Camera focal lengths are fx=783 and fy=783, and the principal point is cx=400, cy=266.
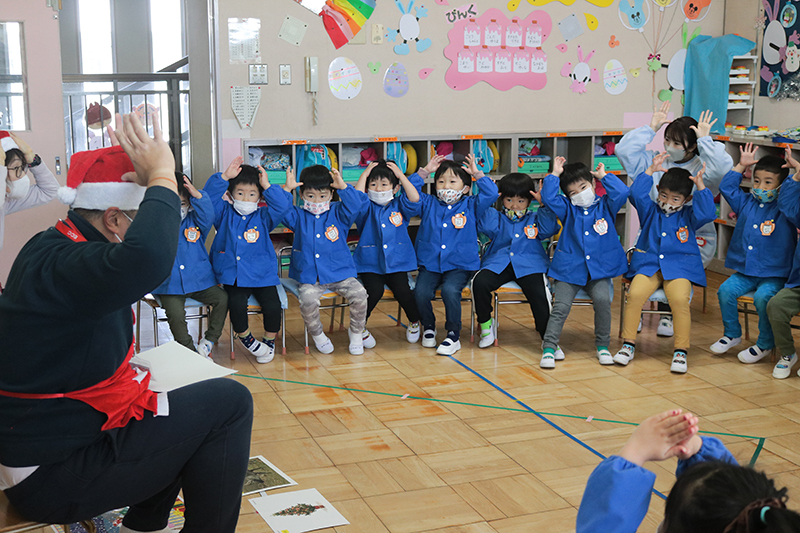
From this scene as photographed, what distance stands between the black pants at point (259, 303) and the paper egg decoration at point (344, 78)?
5.57ft

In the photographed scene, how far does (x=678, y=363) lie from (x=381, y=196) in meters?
1.78

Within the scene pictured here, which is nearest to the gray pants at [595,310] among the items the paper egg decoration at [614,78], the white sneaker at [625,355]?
the white sneaker at [625,355]

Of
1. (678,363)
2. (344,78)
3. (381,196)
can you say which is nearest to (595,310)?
(678,363)

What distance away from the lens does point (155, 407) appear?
1.58 m

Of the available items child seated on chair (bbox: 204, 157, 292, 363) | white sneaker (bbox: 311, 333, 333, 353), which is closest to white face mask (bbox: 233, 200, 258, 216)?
child seated on chair (bbox: 204, 157, 292, 363)

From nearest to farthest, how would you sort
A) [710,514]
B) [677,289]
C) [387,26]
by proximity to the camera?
1. [710,514]
2. [677,289]
3. [387,26]

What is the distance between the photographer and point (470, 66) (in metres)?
5.49

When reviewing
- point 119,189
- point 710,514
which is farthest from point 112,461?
point 710,514

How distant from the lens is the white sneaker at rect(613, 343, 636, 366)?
13.0 ft

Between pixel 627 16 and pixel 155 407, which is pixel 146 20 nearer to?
pixel 627 16

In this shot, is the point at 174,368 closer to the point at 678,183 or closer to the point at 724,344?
the point at 678,183

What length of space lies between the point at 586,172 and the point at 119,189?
3137 millimetres

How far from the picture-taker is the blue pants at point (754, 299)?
3.96 meters

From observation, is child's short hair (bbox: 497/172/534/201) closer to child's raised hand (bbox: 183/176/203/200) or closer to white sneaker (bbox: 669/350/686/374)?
white sneaker (bbox: 669/350/686/374)
